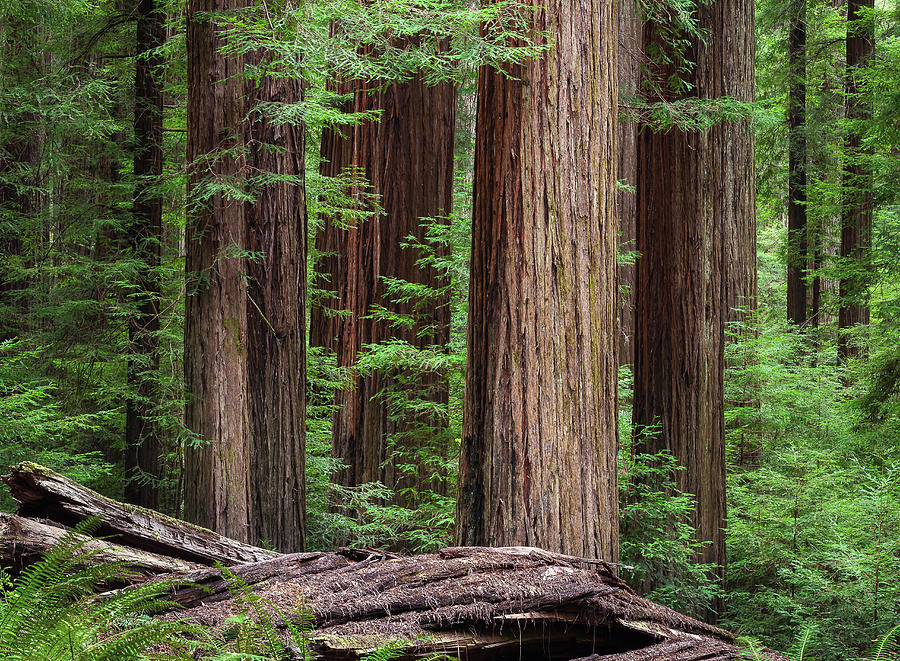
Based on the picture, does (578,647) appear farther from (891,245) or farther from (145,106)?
(145,106)

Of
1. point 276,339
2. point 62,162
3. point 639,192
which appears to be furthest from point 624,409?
point 62,162

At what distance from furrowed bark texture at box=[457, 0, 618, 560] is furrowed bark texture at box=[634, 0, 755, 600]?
2.20 m

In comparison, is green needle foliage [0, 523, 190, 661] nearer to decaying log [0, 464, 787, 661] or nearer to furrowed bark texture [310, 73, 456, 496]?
decaying log [0, 464, 787, 661]

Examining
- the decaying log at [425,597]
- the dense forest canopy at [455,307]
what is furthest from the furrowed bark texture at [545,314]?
the decaying log at [425,597]

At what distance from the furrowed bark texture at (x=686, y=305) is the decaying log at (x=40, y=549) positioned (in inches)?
179

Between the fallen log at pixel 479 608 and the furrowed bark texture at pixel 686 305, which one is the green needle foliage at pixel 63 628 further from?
the furrowed bark texture at pixel 686 305

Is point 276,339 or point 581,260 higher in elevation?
point 581,260

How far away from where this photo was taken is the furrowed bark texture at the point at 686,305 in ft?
24.2

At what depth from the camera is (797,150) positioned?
1844 centimetres

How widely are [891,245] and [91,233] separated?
9.91 m

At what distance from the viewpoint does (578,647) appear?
3564 millimetres

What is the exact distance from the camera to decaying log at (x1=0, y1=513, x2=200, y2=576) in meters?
3.69

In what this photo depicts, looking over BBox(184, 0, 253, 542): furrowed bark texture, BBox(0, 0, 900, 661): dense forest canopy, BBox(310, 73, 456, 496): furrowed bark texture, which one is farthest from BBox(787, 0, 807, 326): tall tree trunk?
BBox(184, 0, 253, 542): furrowed bark texture

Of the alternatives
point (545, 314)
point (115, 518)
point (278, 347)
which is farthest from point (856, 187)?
point (115, 518)
